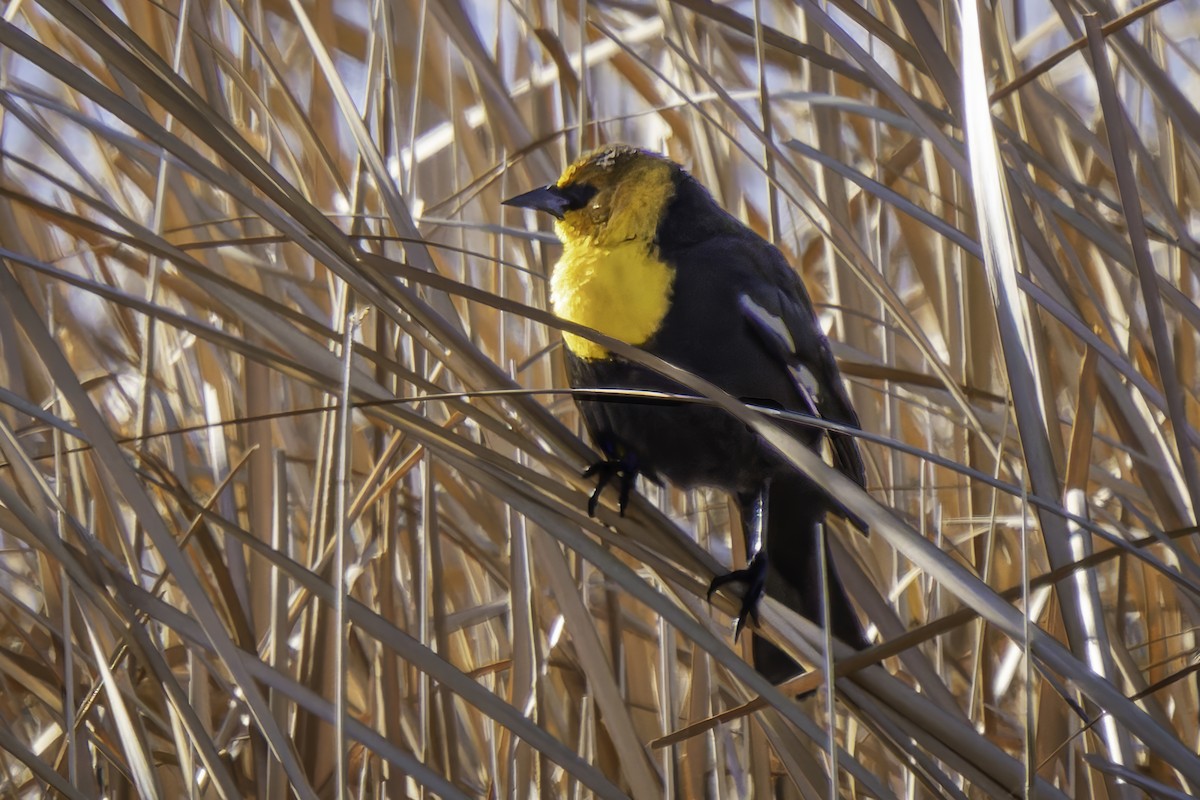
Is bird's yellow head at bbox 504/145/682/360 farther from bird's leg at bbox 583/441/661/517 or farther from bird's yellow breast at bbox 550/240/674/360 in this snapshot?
bird's leg at bbox 583/441/661/517

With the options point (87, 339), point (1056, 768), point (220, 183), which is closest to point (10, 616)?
point (87, 339)

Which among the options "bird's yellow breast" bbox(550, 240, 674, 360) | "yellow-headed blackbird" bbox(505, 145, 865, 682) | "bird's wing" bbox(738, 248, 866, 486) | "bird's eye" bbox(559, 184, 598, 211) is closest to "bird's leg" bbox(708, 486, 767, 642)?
"yellow-headed blackbird" bbox(505, 145, 865, 682)

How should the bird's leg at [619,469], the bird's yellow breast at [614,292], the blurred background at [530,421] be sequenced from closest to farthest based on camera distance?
the blurred background at [530,421], the bird's yellow breast at [614,292], the bird's leg at [619,469]

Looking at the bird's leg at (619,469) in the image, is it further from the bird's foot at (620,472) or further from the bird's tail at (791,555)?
the bird's tail at (791,555)

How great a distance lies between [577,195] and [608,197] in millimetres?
56

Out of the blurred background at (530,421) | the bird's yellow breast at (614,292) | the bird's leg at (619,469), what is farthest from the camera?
the bird's leg at (619,469)

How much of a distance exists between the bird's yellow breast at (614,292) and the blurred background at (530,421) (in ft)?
0.44

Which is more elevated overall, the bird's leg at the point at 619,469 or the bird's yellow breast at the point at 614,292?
the bird's yellow breast at the point at 614,292

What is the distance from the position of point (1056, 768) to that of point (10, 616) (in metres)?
1.33

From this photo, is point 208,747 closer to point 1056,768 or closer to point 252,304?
point 252,304

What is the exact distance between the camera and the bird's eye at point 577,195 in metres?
1.76

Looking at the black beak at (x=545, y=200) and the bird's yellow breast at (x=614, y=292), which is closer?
the bird's yellow breast at (x=614, y=292)

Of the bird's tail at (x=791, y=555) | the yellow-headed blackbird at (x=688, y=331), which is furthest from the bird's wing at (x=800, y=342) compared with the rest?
the bird's tail at (x=791, y=555)

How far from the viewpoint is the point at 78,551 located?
44.6 inches
